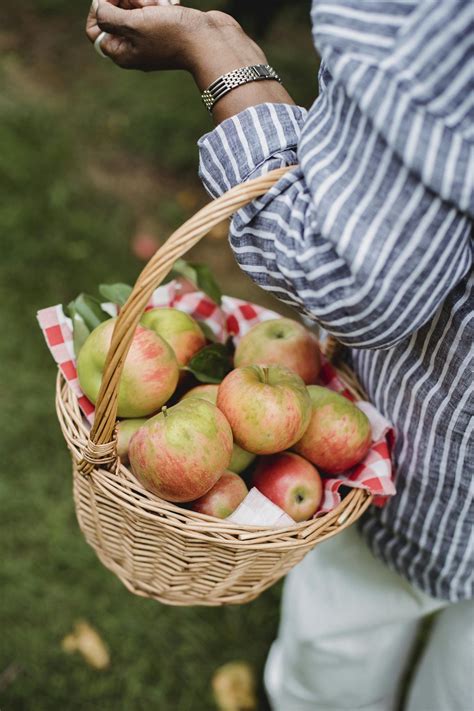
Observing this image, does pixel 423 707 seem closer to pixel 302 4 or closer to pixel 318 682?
pixel 318 682

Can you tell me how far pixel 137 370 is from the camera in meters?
1.07

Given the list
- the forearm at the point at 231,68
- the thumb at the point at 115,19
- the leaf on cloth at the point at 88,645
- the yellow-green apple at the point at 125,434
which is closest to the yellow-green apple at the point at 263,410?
the yellow-green apple at the point at 125,434

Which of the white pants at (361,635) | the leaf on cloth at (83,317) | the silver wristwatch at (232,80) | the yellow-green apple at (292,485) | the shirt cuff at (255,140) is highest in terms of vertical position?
the silver wristwatch at (232,80)

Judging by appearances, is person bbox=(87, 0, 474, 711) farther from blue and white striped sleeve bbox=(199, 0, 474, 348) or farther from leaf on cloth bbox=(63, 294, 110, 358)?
leaf on cloth bbox=(63, 294, 110, 358)

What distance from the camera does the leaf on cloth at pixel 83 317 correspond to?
3.90ft

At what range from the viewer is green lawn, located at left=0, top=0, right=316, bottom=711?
1706 mm

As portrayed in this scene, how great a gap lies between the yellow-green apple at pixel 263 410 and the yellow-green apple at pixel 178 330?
0.15 metres

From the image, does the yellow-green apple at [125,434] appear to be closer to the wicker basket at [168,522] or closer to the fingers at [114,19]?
the wicker basket at [168,522]

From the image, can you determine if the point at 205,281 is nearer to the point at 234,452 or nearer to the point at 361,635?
the point at 234,452

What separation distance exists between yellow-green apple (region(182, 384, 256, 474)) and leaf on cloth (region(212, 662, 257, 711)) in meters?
0.84

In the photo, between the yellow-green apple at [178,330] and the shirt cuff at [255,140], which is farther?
the yellow-green apple at [178,330]

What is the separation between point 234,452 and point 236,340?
1.01ft

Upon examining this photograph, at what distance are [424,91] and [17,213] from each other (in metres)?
2.21

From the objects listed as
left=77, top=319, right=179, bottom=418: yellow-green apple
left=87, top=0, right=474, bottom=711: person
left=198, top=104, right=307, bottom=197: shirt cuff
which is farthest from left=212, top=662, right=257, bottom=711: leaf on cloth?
left=198, top=104, right=307, bottom=197: shirt cuff
